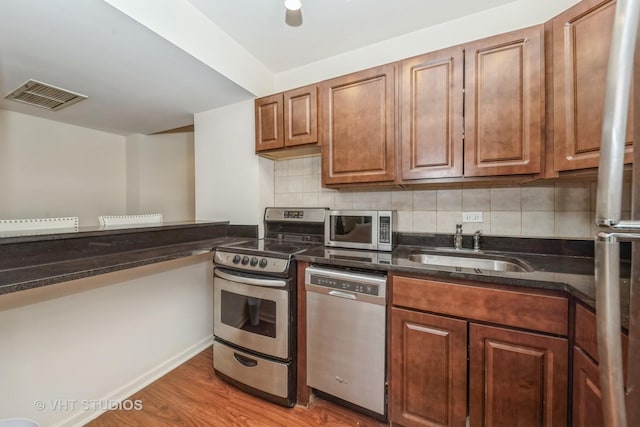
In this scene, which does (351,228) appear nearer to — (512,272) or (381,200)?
(381,200)

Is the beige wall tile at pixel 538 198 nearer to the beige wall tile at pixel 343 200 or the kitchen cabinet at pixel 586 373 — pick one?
the kitchen cabinet at pixel 586 373

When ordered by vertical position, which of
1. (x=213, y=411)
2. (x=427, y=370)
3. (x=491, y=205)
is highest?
(x=491, y=205)

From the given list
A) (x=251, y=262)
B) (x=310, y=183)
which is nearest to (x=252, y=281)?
(x=251, y=262)

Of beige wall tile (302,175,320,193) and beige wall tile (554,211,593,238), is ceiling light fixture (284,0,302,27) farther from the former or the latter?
beige wall tile (554,211,593,238)

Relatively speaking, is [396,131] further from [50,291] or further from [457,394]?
[50,291]

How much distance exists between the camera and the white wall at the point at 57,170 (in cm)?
276

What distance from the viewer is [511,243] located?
1650 millimetres

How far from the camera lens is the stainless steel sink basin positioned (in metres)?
1.54

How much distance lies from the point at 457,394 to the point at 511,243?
3.25 ft

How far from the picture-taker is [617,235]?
491mm

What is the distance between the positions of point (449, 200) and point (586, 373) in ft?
3.73

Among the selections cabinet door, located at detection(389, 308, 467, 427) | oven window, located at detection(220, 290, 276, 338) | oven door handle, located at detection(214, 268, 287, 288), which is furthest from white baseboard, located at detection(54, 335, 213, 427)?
cabinet door, located at detection(389, 308, 467, 427)

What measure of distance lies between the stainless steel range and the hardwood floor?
0.07 m

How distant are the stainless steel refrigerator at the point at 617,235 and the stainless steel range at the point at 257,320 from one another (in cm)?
134
